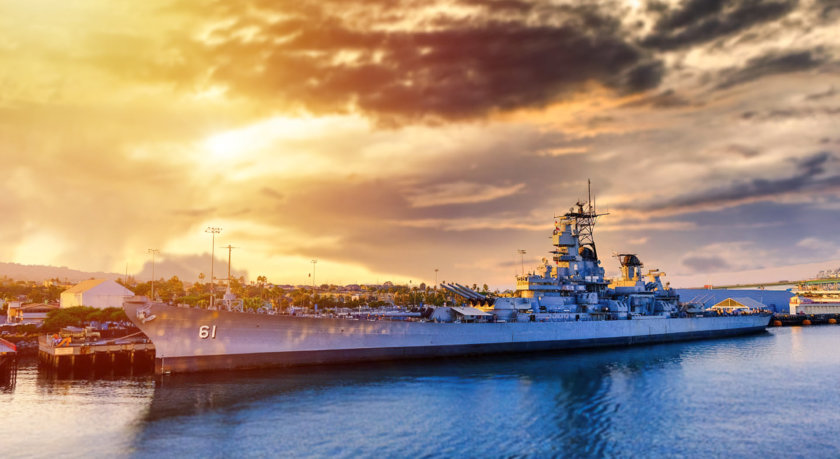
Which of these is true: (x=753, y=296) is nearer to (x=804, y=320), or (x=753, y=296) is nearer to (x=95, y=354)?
(x=804, y=320)

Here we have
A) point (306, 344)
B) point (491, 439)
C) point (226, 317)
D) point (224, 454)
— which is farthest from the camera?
point (306, 344)

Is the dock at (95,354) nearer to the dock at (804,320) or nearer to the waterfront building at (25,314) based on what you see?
the waterfront building at (25,314)

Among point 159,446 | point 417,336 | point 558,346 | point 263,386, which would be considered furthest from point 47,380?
point 558,346

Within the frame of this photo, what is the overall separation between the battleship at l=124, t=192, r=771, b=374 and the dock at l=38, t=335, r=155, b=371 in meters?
5.99

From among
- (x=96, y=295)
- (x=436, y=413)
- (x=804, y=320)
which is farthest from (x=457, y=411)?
(x=804, y=320)

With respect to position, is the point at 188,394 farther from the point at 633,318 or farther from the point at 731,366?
the point at 633,318

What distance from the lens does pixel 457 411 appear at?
26.4m

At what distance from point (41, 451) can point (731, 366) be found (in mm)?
47368

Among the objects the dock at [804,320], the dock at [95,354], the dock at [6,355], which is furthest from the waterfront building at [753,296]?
the dock at [6,355]

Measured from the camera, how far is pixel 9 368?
1619 inches

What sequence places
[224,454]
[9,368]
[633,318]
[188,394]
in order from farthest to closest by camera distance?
[633,318], [9,368], [188,394], [224,454]

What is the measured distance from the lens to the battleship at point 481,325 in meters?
35.4

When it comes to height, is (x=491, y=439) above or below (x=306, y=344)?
below

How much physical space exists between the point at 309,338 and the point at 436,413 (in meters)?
15.4
